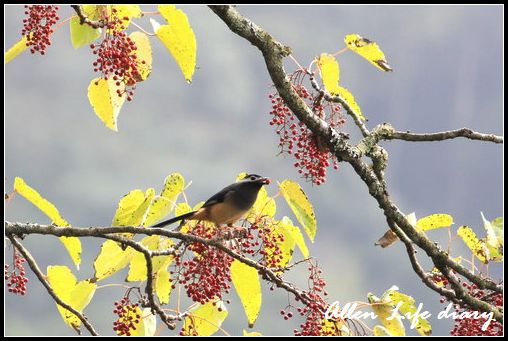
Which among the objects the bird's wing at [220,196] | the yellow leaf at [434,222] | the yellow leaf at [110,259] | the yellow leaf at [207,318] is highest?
the bird's wing at [220,196]

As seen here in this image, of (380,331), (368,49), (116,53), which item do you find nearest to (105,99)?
(116,53)

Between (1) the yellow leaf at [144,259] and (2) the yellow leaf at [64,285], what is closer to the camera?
(1) the yellow leaf at [144,259]

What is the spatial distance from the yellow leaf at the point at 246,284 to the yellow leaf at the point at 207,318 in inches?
7.0

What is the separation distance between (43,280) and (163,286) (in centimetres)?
72

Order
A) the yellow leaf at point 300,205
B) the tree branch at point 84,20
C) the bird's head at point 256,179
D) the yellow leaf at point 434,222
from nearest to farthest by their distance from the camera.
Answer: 1. the yellow leaf at point 300,205
2. the tree branch at point 84,20
3. the bird's head at point 256,179
4. the yellow leaf at point 434,222

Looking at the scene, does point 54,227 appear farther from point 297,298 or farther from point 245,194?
point 297,298

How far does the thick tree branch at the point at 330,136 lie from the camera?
3.67 metres

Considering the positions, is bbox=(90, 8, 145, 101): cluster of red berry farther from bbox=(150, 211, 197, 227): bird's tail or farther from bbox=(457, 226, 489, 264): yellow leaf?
bbox=(457, 226, 489, 264): yellow leaf

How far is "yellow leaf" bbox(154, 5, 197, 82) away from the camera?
3.38m

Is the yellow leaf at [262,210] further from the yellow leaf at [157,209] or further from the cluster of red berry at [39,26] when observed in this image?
the cluster of red berry at [39,26]

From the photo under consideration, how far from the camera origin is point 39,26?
12.4 feet

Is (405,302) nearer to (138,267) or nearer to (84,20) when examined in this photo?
(138,267)

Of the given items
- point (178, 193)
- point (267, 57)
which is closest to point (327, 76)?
point (267, 57)

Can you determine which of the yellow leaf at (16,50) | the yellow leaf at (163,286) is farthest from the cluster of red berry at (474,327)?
the yellow leaf at (16,50)
